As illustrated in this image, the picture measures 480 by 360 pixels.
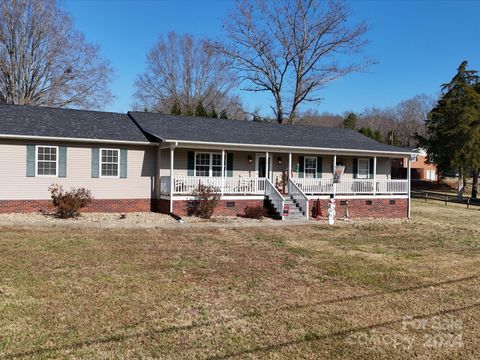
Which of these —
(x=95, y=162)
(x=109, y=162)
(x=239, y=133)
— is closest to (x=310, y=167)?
(x=239, y=133)

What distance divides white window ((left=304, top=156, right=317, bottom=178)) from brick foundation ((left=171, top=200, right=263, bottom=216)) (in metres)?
4.34

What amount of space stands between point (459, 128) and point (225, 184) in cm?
2567

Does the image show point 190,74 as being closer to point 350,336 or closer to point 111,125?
point 111,125

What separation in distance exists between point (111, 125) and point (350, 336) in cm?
1569

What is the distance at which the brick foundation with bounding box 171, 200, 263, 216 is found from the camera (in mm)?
16806

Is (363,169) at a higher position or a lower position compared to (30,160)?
lower

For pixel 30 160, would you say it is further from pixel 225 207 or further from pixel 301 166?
pixel 301 166

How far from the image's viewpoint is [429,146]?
39344 mm

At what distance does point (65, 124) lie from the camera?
17.5m

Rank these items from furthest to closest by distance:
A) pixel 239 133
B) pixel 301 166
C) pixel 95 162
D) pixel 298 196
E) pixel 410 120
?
pixel 410 120 → pixel 301 166 → pixel 239 133 → pixel 298 196 → pixel 95 162

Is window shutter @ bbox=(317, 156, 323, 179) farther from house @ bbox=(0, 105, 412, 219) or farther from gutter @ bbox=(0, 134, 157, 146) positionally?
gutter @ bbox=(0, 134, 157, 146)

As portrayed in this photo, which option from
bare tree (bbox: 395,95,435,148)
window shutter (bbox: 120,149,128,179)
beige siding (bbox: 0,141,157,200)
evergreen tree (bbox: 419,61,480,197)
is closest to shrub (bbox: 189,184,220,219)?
beige siding (bbox: 0,141,157,200)

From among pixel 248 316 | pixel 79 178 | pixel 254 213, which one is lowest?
pixel 248 316

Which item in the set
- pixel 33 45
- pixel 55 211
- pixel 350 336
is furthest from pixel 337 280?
pixel 33 45
